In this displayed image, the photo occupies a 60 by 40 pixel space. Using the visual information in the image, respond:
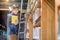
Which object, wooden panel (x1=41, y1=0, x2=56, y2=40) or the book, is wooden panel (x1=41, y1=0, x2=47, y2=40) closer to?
wooden panel (x1=41, y1=0, x2=56, y2=40)

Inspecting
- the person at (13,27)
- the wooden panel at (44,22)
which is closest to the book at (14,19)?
the person at (13,27)

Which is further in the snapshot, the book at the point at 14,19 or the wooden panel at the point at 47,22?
the book at the point at 14,19

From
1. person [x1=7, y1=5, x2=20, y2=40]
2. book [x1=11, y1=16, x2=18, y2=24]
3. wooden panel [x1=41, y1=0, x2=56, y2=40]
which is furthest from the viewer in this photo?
book [x1=11, y1=16, x2=18, y2=24]

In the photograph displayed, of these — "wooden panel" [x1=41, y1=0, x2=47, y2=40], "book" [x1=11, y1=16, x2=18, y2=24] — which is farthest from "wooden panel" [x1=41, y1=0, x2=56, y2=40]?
"book" [x1=11, y1=16, x2=18, y2=24]

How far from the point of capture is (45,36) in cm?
153

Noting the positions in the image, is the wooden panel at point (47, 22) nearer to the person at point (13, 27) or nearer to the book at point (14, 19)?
the person at point (13, 27)

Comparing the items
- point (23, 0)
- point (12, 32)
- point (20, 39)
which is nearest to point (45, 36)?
point (12, 32)

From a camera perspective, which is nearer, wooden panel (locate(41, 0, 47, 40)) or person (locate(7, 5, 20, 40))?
wooden panel (locate(41, 0, 47, 40))

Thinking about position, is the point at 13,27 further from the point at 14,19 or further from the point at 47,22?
the point at 47,22

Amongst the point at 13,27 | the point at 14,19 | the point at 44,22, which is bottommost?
the point at 13,27

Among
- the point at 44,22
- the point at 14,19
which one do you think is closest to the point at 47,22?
the point at 44,22

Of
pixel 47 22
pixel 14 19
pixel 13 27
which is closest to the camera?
pixel 47 22

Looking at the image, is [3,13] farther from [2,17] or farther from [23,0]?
[23,0]

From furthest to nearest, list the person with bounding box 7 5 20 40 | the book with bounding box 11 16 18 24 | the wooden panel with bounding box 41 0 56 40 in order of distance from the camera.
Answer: the book with bounding box 11 16 18 24 < the person with bounding box 7 5 20 40 < the wooden panel with bounding box 41 0 56 40
